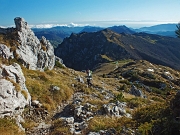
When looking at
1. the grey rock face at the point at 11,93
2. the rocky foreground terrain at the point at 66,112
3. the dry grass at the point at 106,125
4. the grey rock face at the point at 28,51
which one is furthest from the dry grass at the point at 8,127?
the grey rock face at the point at 28,51

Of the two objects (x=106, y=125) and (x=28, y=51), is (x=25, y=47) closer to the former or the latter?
(x=28, y=51)

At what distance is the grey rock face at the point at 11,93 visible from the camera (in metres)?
14.1

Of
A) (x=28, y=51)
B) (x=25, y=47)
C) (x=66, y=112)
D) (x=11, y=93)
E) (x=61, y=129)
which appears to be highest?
(x=25, y=47)

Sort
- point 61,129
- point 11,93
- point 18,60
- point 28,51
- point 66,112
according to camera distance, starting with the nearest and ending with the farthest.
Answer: point 61,129 → point 11,93 → point 66,112 → point 18,60 → point 28,51

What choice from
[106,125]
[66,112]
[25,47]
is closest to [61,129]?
[106,125]

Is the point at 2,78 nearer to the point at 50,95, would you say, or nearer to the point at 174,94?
the point at 50,95

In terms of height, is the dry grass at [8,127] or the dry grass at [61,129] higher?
the dry grass at [8,127]

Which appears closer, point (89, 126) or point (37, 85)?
point (89, 126)

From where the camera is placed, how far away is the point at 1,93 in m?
14.2

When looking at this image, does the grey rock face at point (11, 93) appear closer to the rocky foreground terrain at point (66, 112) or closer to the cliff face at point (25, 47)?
the rocky foreground terrain at point (66, 112)

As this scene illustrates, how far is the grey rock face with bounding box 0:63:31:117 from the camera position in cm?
1411

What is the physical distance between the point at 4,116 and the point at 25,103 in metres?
2.77

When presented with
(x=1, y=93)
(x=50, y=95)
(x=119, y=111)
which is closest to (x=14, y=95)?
(x=1, y=93)

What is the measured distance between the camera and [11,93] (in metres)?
15.1
